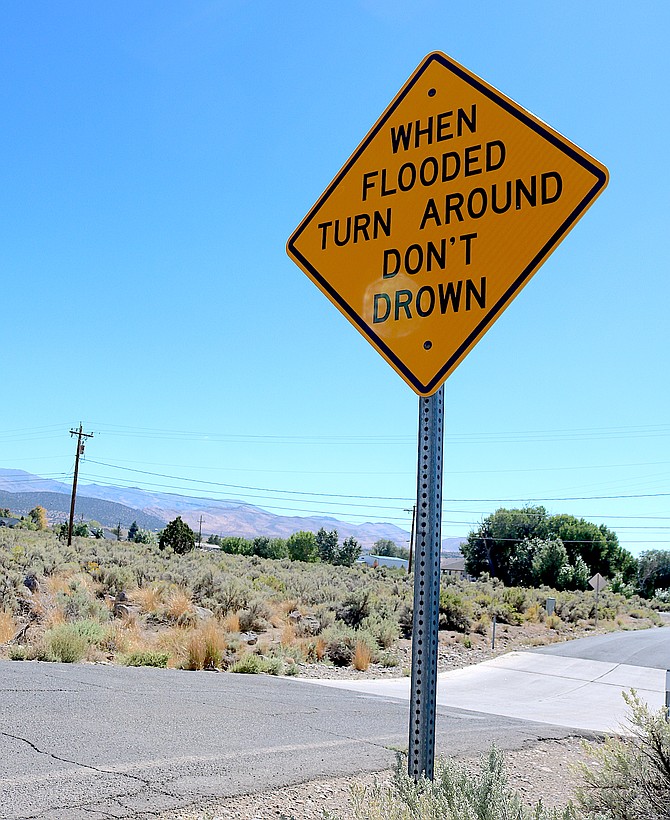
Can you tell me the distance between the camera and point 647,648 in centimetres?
2911

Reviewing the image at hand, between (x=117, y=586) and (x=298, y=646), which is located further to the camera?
(x=117, y=586)

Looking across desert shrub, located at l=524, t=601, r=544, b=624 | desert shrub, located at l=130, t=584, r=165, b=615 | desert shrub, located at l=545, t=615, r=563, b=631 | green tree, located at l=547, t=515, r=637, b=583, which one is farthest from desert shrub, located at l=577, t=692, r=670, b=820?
green tree, located at l=547, t=515, r=637, b=583

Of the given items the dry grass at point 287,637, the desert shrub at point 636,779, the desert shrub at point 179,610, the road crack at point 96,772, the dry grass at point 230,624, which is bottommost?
the dry grass at point 287,637

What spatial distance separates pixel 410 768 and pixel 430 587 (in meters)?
0.63

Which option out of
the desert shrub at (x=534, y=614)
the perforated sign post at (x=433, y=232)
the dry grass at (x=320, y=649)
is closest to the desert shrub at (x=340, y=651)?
the dry grass at (x=320, y=649)

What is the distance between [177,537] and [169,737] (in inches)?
1715

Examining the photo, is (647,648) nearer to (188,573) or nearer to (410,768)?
(188,573)

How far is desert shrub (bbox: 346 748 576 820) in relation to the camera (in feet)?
8.75

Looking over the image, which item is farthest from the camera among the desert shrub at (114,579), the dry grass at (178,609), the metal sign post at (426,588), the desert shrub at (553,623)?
the desert shrub at (553,623)

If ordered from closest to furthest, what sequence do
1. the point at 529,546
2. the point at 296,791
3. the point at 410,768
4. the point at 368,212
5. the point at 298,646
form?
1. the point at 410,768
2. the point at 368,212
3. the point at 296,791
4. the point at 298,646
5. the point at 529,546

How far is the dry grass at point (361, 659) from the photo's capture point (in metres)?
17.2

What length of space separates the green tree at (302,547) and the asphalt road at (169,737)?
86991mm

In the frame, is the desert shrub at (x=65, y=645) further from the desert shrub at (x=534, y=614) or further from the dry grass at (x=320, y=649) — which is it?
the desert shrub at (x=534, y=614)

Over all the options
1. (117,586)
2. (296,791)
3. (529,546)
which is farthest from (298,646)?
(529,546)
